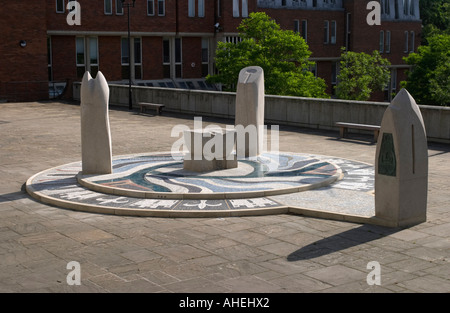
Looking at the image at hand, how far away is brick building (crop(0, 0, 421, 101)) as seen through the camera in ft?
133

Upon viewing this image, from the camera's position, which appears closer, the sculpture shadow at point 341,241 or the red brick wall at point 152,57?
the sculpture shadow at point 341,241

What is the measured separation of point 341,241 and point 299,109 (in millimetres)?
15247

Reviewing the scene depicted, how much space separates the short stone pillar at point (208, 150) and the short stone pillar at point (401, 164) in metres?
4.99

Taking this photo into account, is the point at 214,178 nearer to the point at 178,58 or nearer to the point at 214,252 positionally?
the point at 214,252

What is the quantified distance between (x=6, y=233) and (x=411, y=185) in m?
6.86

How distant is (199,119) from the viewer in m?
29.0

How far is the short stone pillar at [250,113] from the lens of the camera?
60.3ft

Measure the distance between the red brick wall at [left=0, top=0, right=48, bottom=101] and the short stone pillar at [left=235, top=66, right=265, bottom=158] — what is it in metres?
24.1

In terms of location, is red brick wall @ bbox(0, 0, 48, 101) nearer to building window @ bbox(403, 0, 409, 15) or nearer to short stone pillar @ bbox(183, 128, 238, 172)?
short stone pillar @ bbox(183, 128, 238, 172)

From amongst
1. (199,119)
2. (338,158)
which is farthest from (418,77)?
(338,158)

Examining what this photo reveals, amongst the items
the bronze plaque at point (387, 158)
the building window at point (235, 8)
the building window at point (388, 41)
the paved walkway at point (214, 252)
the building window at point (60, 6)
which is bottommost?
the paved walkway at point (214, 252)

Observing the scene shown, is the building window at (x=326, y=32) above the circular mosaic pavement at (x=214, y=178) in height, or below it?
above

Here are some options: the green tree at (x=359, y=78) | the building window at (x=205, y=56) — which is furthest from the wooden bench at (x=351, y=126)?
the building window at (x=205, y=56)

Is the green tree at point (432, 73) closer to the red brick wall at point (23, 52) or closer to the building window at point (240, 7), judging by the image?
the building window at point (240, 7)
